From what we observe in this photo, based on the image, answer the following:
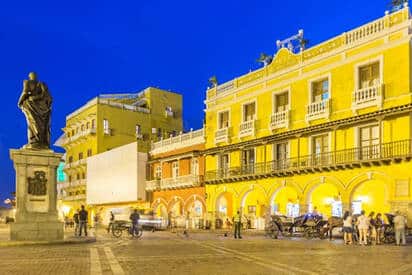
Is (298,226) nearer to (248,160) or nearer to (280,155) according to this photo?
(280,155)

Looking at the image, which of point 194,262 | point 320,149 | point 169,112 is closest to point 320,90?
point 320,149

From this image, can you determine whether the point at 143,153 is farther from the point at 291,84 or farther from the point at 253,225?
the point at 291,84

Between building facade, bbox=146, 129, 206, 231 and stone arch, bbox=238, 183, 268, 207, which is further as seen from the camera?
building facade, bbox=146, 129, 206, 231

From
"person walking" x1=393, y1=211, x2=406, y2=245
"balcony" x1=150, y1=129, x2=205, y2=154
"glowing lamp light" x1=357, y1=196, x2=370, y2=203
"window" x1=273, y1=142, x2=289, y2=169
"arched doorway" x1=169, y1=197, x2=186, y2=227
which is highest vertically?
"balcony" x1=150, y1=129, x2=205, y2=154

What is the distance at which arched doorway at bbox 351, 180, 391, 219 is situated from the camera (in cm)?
3153

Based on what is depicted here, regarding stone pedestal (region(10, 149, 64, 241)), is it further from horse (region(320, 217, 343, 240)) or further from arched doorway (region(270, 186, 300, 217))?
arched doorway (region(270, 186, 300, 217))

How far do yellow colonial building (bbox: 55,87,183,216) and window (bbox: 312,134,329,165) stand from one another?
2662cm

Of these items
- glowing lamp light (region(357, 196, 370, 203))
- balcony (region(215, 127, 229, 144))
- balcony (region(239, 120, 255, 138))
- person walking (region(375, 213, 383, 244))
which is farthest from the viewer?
balcony (region(215, 127, 229, 144))

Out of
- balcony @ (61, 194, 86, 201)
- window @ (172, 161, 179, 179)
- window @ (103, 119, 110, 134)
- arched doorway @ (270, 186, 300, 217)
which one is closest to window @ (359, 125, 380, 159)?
arched doorway @ (270, 186, 300, 217)

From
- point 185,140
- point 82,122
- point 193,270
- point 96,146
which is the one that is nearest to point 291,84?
point 185,140

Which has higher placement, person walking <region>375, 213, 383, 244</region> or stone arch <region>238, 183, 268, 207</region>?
stone arch <region>238, 183, 268, 207</region>

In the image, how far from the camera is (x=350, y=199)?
30.4 metres

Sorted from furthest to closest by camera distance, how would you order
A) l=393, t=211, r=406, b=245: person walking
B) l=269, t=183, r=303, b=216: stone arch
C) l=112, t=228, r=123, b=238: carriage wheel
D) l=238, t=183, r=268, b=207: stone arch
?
l=238, t=183, r=268, b=207: stone arch → l=269, t=183, r=303, b=216: stone arch → l=112, t=228, r=123, b=238: carriage wheel → l=393, t=211, r=406, b=245: person walking

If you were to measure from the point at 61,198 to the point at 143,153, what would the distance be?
70.6 ft
